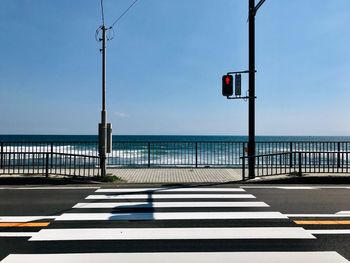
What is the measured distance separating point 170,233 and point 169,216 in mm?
1325

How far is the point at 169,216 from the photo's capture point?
326 inches

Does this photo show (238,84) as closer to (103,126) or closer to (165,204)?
(103,126)

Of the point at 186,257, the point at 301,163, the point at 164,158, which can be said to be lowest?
the point at 186,257

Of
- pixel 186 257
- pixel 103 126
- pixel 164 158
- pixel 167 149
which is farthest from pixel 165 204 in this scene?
pixel 164 158

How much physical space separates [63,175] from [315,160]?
9224 millimetres

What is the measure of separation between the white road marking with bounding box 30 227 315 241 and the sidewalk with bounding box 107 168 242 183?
6702 mm

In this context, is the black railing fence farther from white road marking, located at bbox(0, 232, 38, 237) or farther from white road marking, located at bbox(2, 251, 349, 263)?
white road marking, located at bbox(2, 251, 349, 263)

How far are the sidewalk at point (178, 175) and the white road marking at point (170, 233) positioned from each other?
670cm

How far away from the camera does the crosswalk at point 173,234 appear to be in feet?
18.7

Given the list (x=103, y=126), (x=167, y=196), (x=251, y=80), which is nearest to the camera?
(x=167, y=196)

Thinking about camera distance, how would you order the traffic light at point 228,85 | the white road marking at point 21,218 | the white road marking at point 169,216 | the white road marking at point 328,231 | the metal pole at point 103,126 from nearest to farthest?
the white road marking at point 328,231 → the white road marking at point 21,218 → the white road marking at point 169,216 → the metal pole at point 103,126 → the traffic light at point 228,85

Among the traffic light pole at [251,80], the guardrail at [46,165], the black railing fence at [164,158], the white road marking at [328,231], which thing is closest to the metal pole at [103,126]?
the guardrail at [46,165]

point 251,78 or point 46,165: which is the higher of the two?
point 251,78

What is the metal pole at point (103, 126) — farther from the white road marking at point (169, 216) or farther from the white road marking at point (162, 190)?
the white road marking at point (169, 216)
